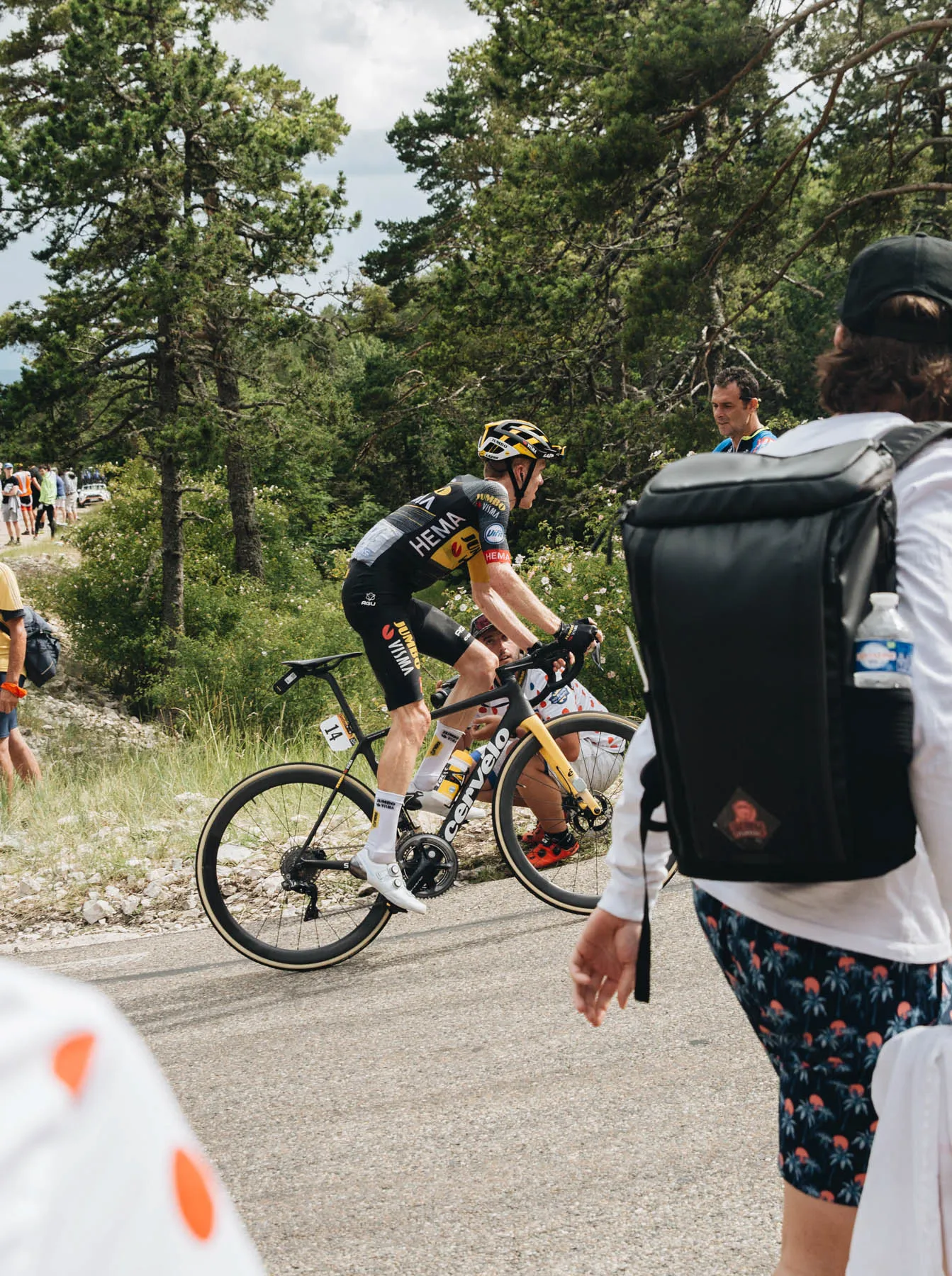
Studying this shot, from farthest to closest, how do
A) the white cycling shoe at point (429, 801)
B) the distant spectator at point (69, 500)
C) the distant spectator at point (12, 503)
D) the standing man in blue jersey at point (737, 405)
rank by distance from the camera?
the distant spectator at point (69, 500), the distant spectator at point (12, 503), the standing man in blue jersey at point (737, 405), the white cycling shoe at point (429, 801)

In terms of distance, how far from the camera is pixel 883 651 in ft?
5.09

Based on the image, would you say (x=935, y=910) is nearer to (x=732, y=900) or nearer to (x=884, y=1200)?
(x=732, y=900)

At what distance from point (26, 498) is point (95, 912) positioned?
34826 mm

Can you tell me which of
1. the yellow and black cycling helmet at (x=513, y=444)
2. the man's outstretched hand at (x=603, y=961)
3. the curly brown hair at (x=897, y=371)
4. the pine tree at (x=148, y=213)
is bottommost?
the man's outstretched hand at (x=603, y=961)

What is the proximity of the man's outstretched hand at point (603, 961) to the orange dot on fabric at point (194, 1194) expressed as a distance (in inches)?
58.4

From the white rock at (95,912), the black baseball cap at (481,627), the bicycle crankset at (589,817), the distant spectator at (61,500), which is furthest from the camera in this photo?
the distant spectator at (61,500)

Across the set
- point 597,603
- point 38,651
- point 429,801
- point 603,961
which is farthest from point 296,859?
point 597,603

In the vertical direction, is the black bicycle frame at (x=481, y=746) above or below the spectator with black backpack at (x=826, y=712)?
below

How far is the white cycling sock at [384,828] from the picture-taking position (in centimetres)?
553

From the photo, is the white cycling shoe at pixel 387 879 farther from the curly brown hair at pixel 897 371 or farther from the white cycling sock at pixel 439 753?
the curly brown hair at pixel 897 371

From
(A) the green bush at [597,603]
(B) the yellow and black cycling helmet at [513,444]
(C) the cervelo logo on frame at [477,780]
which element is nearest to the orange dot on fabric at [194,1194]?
(C) the cervelo logo on frame at [477,780]

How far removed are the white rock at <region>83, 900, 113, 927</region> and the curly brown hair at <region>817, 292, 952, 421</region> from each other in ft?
18.6

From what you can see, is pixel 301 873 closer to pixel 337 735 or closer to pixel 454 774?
pixel 337 735

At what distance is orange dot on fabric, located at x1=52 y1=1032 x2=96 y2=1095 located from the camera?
0.64m
